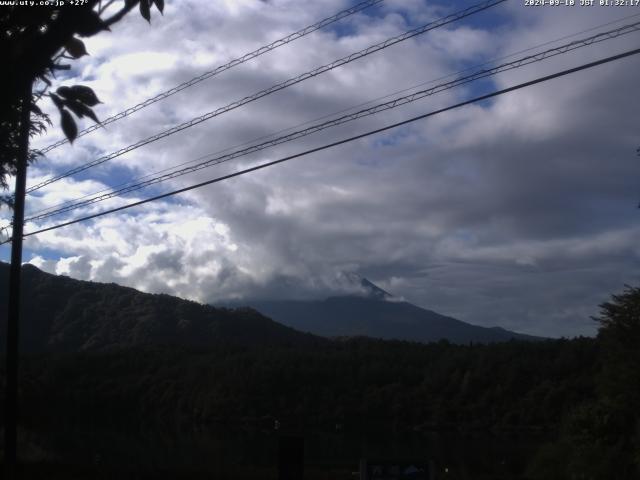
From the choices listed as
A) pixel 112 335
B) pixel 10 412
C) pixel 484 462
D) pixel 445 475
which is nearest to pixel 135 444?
pixel 484 462

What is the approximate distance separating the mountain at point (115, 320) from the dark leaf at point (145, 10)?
276 ft

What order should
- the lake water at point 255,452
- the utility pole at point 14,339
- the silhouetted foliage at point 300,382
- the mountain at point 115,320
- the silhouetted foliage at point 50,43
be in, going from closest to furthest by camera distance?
1. the silhouetted foliage at point 50,43
2. the utility pole at point 14,339
3. the lake water at point 255,452
4. the silhouetted foliage at point 300,382
5. the mountain at point 115,320

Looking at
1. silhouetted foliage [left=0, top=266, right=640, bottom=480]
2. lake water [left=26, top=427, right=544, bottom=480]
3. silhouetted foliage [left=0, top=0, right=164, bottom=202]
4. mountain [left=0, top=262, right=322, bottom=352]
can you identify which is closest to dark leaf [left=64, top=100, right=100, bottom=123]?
silhouetted foliage [left=0, top=0, right=164, bottom=202]

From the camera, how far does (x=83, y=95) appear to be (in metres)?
5.39

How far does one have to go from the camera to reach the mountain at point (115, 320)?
106m

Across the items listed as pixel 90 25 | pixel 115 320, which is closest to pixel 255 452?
pixel 90 25

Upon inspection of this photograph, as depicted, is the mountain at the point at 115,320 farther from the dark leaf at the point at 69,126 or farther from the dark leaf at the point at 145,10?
the dark leaf at the point at 69,126

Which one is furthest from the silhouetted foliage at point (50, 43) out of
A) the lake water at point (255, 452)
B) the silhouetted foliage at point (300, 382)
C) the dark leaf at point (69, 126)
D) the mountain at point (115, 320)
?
the mountain at point (115, 320)

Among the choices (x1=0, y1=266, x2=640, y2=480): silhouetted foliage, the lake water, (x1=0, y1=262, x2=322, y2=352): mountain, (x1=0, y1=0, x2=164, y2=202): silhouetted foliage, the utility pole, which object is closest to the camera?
(x1=0, y1=0, x2=164, y2=202): silhouetted foliage

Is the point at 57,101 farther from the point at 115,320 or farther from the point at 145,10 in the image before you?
the point at 115,320

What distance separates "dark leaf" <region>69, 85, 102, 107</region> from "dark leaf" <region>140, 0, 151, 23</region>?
0.70m

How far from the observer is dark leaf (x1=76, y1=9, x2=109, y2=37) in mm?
4680

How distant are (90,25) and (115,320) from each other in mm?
118818

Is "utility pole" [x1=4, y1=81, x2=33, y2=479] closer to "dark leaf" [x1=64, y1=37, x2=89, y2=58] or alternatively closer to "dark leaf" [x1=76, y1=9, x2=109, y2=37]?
"dark leaf" [x1=64, y1=37, x2=89, y2=58]
